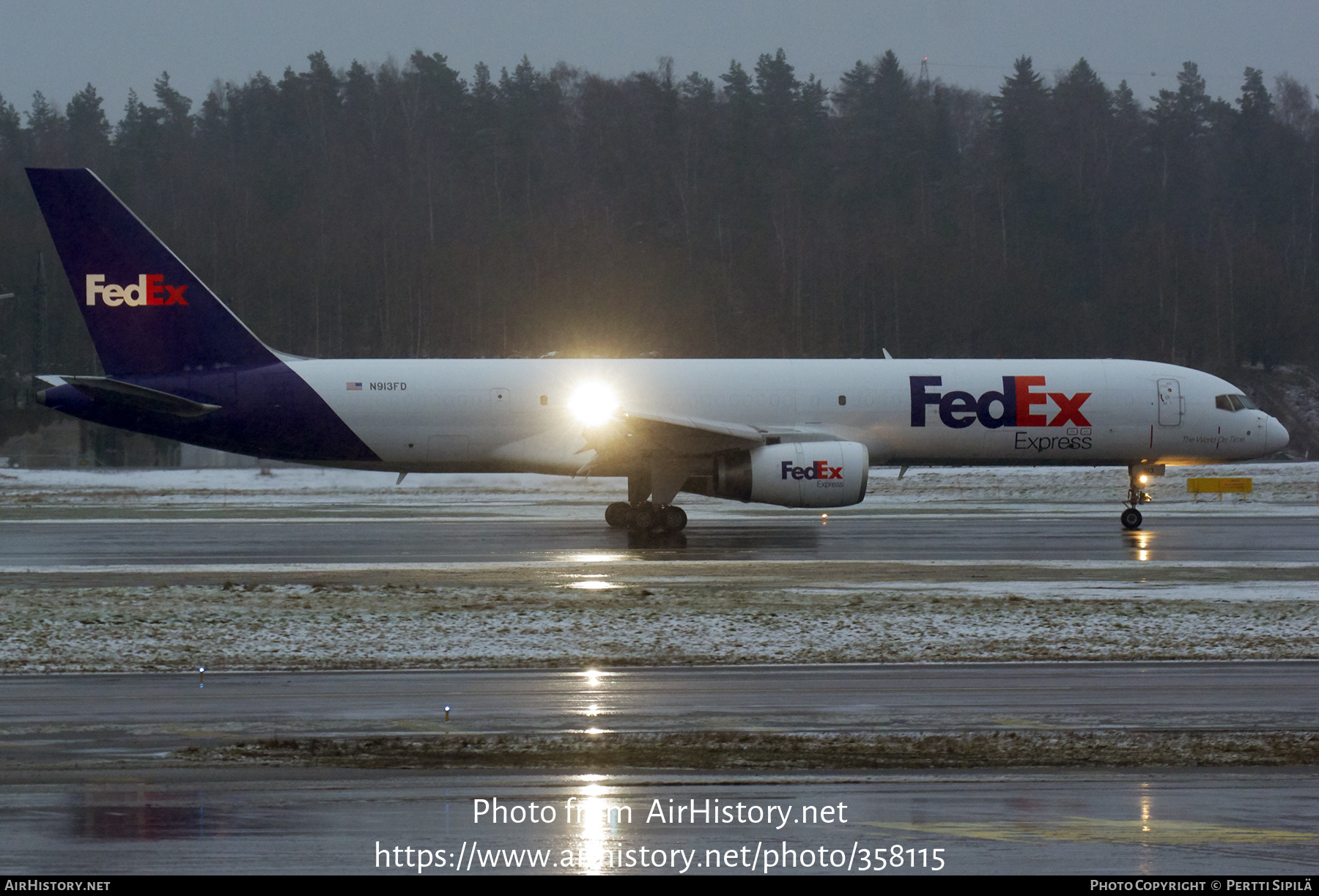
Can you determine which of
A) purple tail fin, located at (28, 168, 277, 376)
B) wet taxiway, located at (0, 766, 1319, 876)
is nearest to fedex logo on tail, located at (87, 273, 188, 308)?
purple tail fin, located at (28, 168, 277, 376)

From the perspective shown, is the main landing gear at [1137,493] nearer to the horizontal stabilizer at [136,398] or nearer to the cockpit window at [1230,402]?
the cockpit window at [1230,402]

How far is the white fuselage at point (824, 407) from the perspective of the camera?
2634 cm

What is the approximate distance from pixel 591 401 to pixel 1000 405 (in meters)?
8.57

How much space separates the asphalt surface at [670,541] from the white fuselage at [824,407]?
1.53m

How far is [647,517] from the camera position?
2538cm

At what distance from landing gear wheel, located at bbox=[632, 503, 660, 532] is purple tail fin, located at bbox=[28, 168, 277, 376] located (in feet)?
26.5

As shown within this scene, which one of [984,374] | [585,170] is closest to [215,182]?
[585,170]

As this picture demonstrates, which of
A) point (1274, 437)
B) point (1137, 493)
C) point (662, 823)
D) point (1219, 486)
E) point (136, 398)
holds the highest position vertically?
point (136, 398)

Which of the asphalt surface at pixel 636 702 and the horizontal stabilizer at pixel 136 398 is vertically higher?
the horizontal stabilizer at pixel 136 398

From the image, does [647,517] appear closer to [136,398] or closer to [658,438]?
[658,438]

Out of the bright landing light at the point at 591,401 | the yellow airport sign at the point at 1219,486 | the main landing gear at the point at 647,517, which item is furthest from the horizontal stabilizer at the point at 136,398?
the yellow airport sign at the point at 1219,486

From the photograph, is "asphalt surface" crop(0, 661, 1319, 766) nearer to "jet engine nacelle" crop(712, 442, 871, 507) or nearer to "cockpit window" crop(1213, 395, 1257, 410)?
"jet engine nacelle" crop(712, 442, 871, 507)

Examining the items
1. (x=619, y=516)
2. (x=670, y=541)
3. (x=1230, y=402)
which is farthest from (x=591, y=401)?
(x=1230, y=402)

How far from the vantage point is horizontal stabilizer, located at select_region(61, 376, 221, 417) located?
80.9 feet
